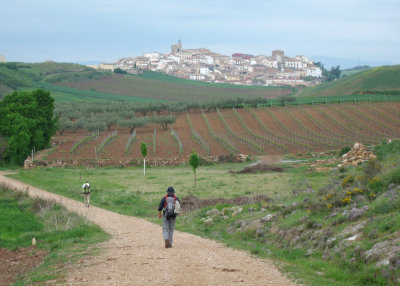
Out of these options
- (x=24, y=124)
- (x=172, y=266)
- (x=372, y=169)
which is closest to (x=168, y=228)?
(x=172, y=266)

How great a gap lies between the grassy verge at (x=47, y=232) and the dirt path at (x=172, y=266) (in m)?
0.62

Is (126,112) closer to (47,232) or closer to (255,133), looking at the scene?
(255,133)

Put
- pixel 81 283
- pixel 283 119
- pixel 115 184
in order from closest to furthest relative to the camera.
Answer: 1. pixel 81 283
2. pixel 115 184
3. pixel 283 119

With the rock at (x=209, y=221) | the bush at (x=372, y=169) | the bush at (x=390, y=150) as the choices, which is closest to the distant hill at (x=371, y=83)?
the bush at (x=390, y=150)

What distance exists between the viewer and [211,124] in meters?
67.3

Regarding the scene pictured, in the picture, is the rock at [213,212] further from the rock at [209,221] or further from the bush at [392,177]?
the bush at [392,177]

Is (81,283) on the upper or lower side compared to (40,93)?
lower

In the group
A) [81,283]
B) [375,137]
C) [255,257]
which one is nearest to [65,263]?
[81,283]

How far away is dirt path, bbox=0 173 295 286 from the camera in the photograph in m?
9.45

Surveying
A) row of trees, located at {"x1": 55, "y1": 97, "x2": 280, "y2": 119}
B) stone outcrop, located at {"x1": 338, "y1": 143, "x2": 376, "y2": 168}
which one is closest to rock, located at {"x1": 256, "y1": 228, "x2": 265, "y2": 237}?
stone outcrop, located at {"x1": 338, "y1": 143, "x2": 376, "y2": 168}

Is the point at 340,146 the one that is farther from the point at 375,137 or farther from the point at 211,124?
the point at 211,124

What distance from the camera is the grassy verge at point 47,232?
36.9 ft

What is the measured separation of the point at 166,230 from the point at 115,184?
69.3 feet

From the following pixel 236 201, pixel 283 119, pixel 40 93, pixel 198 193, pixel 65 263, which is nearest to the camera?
pixel 65 263
